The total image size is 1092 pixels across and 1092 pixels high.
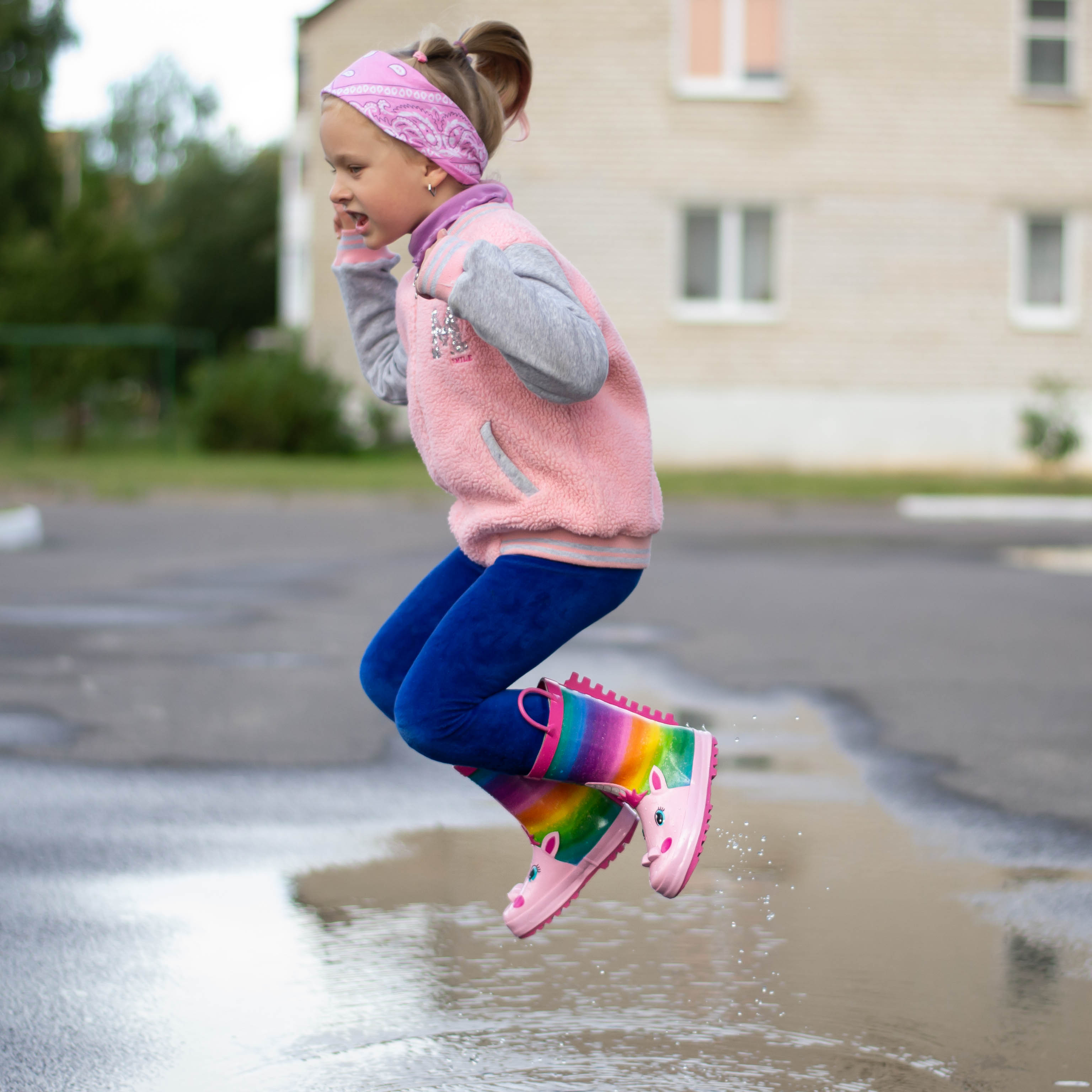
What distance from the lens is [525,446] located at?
2910 mm

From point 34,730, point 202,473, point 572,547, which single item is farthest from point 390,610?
point 202,473

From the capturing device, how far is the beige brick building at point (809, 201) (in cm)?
2289

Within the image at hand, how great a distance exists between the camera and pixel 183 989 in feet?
10.3

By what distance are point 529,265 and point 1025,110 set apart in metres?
22.3

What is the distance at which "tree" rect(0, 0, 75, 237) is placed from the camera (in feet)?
128

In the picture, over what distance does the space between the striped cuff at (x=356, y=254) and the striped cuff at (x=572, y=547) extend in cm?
76

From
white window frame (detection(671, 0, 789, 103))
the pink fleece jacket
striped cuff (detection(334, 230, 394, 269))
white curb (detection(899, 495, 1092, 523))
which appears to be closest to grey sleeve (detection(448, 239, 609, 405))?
the pink fleece jacket

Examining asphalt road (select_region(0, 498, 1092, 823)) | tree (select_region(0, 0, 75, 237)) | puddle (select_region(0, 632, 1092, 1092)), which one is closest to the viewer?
puddle (select_region(0, 632, 1092, 1092))

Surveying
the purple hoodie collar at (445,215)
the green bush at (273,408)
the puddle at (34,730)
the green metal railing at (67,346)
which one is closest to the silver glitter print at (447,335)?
the purple hoodie collar at (445,215)

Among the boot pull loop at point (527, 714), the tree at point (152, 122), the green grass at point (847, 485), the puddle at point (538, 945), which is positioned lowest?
the green grass at point (847, 485)

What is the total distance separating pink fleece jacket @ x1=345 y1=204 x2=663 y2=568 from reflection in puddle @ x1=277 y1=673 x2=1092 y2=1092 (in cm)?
82

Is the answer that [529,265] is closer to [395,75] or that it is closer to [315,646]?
[395,75]

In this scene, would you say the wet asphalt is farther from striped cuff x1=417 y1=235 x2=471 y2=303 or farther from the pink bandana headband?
the pink bandana headband

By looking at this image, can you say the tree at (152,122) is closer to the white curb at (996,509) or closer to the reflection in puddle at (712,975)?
the white curb at (996,509)
